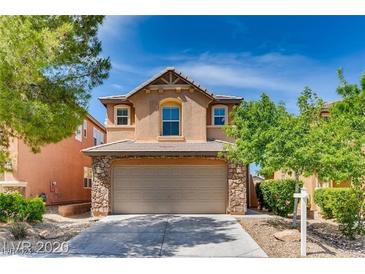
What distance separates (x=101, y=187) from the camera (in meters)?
13.2

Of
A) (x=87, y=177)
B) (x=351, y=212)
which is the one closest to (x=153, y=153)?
(x=351, y=212)

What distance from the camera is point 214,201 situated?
13234 millimetres

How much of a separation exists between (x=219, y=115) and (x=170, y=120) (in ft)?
7.18

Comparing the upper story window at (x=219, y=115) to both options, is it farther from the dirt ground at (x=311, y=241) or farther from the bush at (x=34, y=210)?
the bush at (x=34, y=210)

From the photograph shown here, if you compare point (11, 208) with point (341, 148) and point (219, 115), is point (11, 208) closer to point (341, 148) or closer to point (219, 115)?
point (219, 115)

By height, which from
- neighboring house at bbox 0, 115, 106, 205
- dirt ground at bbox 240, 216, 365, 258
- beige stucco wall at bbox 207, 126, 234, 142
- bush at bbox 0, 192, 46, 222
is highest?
beige stucco wall at bbox 207, 126, 234, 142

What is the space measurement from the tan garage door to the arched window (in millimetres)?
1943

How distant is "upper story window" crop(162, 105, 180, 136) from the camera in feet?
48.5

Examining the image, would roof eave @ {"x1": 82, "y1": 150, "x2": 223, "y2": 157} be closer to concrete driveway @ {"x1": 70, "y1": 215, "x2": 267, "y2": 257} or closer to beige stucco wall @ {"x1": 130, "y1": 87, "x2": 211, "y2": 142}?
beige stucco wall @ {"x1": 130, "y1": 87, "x2": 211, "y2": 142}

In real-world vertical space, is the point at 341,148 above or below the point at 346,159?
above

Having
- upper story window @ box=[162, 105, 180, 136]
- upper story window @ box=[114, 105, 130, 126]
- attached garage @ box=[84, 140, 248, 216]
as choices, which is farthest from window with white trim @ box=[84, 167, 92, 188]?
upper story window @ box=[162, 105, 180, 136]

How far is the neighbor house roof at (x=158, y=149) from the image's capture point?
12.9 m

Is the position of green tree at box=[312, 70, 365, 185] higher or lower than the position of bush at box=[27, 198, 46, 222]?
higher

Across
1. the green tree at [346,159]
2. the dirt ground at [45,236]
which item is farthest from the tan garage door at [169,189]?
the green tree at [346,159]
